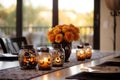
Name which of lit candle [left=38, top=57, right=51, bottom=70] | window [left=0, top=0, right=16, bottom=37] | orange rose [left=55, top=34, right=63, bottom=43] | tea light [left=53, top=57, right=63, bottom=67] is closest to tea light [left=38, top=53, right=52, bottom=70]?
lit candle [left=38, top=57, right=51, bottom=70]

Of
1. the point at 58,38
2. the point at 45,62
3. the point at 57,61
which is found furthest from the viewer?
the point at 58,38

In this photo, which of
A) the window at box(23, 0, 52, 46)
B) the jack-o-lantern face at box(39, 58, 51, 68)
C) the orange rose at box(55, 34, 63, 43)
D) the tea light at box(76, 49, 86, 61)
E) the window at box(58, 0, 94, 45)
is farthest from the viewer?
the window at box(23, 0, 52, 46)

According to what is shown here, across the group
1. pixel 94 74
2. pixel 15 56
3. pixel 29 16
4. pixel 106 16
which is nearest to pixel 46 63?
pixel 94 74

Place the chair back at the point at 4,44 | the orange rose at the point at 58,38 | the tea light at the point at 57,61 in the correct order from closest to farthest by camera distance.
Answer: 1. the tea light at the point at 57,61
2. the orange rose at the point at 58,38
3. the chair back at the point at 4,44

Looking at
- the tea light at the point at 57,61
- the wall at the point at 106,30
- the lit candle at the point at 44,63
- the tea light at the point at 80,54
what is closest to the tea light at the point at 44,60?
the lit candle at the point at 44,63

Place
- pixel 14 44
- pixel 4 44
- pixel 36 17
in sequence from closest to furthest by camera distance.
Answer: pixel 4 44 < pixel 14 44 < pixel 36 17

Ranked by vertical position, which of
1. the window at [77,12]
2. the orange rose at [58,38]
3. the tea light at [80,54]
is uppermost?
the window at [77,12]

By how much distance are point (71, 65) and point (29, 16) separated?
170 inches

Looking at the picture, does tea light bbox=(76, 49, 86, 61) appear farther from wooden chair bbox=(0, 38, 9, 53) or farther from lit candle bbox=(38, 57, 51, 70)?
wooden chair bbox=(0, 38, 9, 53)

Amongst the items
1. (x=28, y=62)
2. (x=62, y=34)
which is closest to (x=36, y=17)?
(x=62, y=34)

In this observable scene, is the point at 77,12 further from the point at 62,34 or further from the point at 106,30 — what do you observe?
the point at 62,34

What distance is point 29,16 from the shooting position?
6.31 meters

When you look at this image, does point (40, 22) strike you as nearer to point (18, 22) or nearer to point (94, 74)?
point (18, 22)

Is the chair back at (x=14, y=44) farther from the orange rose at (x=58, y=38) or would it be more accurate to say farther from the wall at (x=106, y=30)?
the wall at (x=106, y=30)
